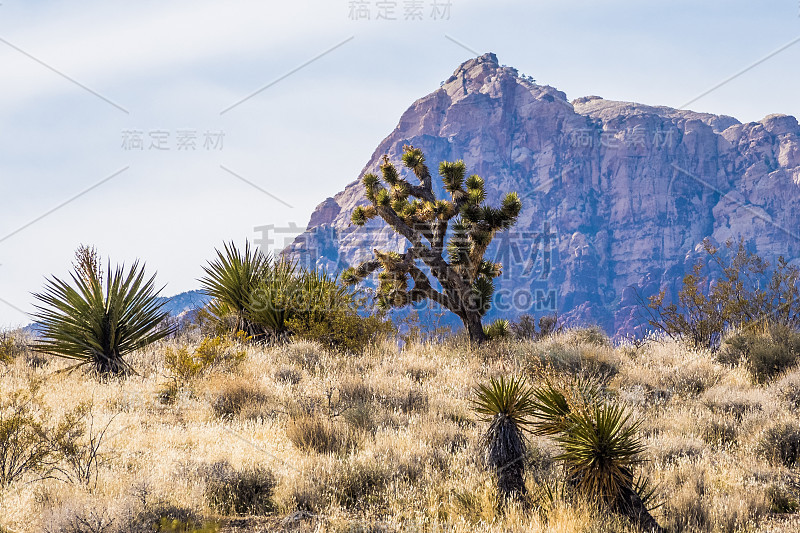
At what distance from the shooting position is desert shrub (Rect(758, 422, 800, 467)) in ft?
21.3

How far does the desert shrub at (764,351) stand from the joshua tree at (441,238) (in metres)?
4.95

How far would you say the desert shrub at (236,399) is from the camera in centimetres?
793

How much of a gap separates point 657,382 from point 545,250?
615 ft

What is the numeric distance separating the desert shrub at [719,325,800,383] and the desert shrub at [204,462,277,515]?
8556mm

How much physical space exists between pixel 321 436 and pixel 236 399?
229 cm

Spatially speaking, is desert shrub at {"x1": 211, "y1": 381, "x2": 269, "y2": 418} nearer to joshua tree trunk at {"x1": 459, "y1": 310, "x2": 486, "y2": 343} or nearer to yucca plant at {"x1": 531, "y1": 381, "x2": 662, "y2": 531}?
yucca plant at {"x1": 531, "y1": 381, "x2": 662, "y2": 531}

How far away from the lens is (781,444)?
6.65 metres

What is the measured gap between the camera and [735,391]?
857 centimetres

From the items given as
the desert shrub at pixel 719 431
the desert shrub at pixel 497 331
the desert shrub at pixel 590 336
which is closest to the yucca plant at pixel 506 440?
the desert shrub at pixel 719 431

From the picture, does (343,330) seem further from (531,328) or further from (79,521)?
(79,521)

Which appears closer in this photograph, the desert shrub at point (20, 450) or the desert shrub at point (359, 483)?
the desert shrub at point (359, 483)

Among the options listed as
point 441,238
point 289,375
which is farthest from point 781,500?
point 441,238

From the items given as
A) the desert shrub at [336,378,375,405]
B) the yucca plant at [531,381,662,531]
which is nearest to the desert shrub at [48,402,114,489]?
the desert shrub at [336,378,375,405]

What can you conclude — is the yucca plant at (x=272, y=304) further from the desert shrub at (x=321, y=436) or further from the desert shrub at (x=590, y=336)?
the desert shrub at (x=590, y=336)
